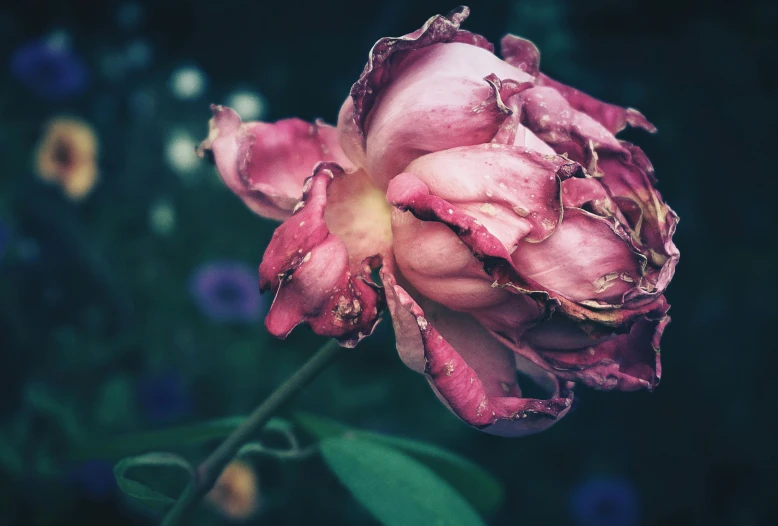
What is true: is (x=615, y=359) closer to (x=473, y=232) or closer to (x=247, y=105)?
(x=473, y=232)

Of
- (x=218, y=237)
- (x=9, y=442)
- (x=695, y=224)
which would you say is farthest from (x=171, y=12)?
(x=695, y=224)

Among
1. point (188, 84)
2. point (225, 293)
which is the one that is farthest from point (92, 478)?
point (188, 84)

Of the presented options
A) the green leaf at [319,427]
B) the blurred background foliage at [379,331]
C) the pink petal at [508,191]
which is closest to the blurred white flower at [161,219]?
the blurred background foliage at [379,331]

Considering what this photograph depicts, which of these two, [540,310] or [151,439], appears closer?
[540,310]

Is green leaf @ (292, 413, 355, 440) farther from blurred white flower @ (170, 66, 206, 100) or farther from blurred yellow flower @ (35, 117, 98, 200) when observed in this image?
blurred white flower @ (170, 66, 206, 100)

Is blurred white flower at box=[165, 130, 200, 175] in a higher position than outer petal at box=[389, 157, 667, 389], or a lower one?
lower

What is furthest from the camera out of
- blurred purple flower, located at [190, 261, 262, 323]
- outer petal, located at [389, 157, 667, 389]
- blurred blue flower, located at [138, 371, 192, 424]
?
blurred purple flower, located at [190, 261, 262, 323]

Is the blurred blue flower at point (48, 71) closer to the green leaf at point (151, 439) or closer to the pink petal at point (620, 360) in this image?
the green leaf at point (151, 439)

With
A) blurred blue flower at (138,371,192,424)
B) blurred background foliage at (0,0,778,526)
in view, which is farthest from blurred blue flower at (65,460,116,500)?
blurred blue flower at (138,371,192,424)
